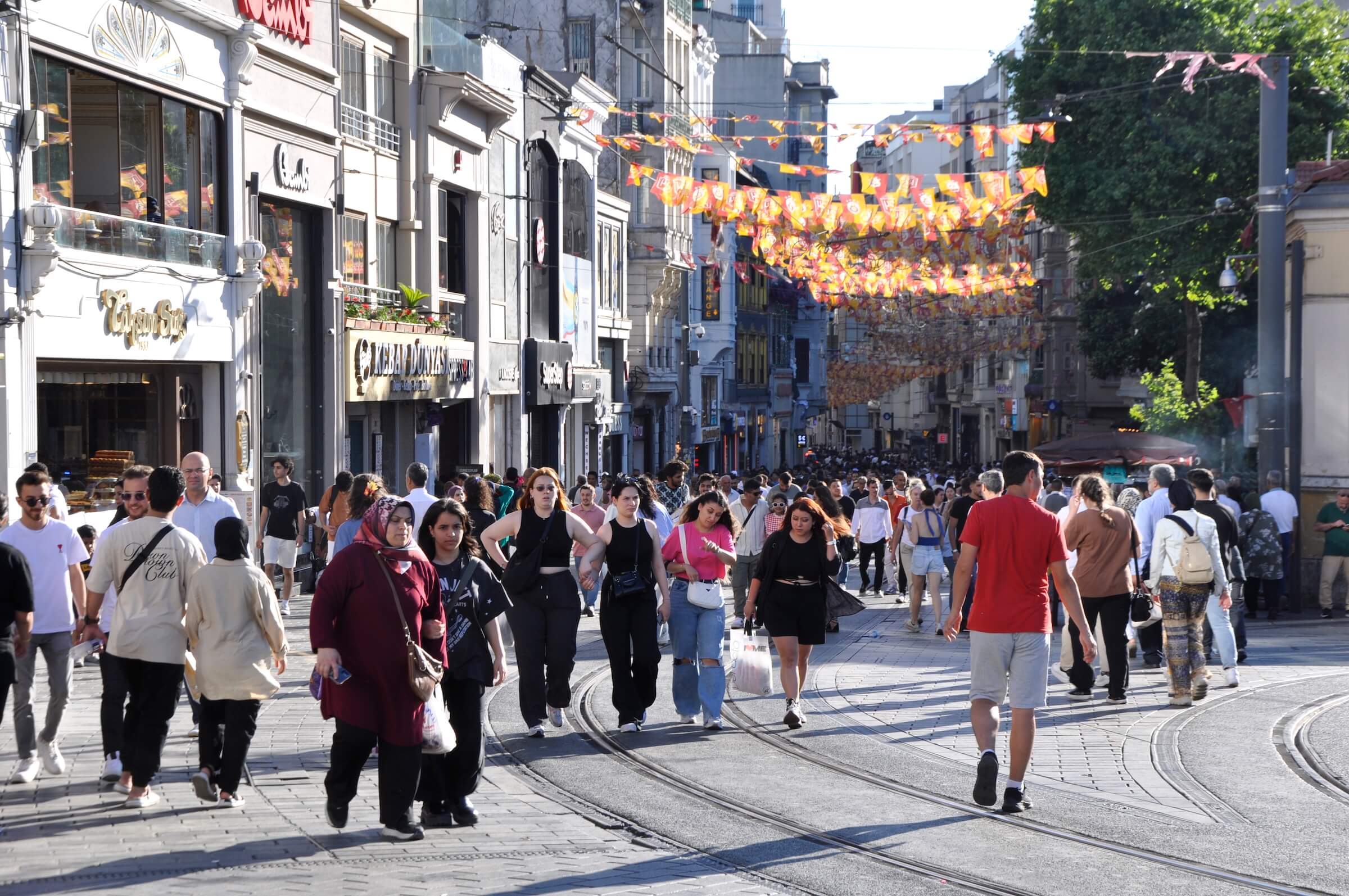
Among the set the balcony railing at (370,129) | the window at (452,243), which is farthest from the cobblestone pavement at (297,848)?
the window at (452,243)

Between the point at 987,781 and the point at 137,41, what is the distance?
46.9 feet

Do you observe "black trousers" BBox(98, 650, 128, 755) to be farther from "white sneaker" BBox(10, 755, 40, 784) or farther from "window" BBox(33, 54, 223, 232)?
"window" BBox(33, 54, 223, 232)

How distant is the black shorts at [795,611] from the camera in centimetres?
1146

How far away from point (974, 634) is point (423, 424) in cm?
2186

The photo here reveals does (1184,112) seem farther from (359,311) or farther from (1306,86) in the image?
(359,311)

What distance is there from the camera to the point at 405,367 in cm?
2755

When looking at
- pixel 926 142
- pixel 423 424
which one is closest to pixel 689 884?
pixel 423 424

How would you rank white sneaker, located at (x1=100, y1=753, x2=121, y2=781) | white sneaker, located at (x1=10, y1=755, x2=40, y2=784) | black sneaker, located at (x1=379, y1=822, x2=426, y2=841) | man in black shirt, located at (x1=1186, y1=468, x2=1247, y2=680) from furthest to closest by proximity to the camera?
man in black shirt, located at (x1=1186, y1=468, x2=1247, y2=680) → white sneaker, located at (x1=10, y1=755, x2=40, y2=784) → white sneaker, located at (x1=100, y1=753, x2=121, y2=781) → black sneaker, located at (x1=379, y1=822, x2=426, y2=841)

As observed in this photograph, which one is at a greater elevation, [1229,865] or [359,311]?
[359,311]

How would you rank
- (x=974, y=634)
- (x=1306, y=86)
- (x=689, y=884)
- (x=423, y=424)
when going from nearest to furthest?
1. (x=689, y=884)
2. (x=974, y=634)
3. (x=423, y=424)
4. (x=1306, y=86)

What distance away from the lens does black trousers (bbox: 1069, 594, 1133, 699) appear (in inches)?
501

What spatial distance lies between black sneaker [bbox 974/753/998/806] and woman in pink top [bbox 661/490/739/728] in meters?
2.93

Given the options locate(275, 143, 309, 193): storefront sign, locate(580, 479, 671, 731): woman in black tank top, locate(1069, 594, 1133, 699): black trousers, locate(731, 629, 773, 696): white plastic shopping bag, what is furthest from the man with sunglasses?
locate(275, 143, 309, 193): storefront sign

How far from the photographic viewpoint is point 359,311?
1015 inches
